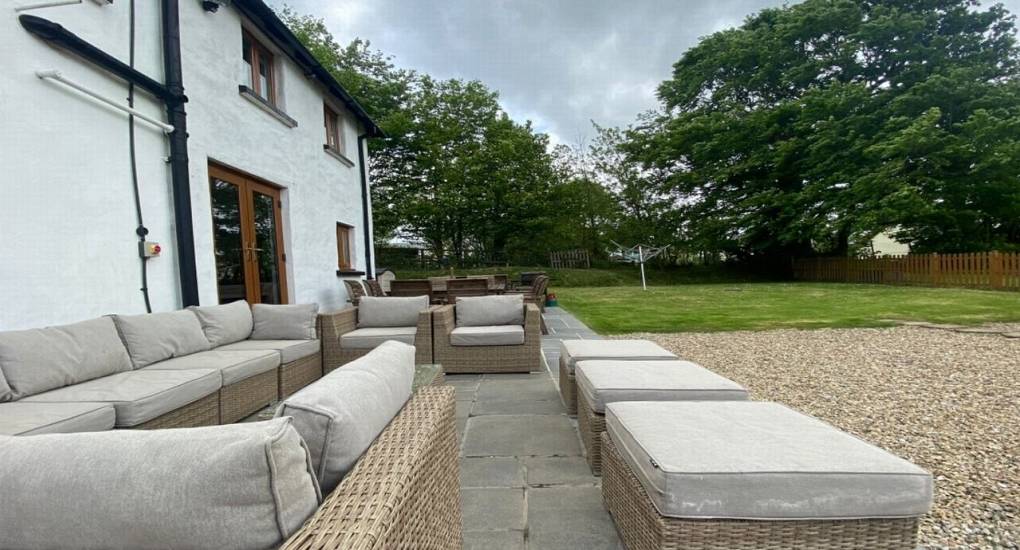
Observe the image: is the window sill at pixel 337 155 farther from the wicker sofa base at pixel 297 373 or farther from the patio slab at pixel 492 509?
the patio slab at pixel 492 509

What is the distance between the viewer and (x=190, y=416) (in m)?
2.45

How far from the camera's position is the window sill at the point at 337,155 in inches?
285

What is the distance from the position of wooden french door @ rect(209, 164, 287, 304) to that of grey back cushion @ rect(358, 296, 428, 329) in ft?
5.15

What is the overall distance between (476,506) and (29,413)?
6.55 ft

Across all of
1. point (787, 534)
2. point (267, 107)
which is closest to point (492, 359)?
point (787, 534)

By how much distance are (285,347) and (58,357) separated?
1313mm

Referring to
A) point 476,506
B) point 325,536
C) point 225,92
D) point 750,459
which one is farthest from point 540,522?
point 225,92

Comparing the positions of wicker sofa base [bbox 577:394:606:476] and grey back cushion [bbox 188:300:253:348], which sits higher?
grey back cushion [bbox 188:300:253:348]

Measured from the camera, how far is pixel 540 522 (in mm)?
Answer: 1710

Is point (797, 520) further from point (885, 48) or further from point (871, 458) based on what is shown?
point (885, 48)

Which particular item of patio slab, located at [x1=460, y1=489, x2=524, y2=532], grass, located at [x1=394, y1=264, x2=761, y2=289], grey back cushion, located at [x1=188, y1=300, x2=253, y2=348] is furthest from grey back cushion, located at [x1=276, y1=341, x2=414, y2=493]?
grass, located at [x1=394, y1=264, x2=761, y2=289]

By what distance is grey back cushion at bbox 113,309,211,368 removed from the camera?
9.23 feet

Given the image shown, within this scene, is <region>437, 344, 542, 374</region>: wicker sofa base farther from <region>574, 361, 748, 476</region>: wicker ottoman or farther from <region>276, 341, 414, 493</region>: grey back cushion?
<region>276, 341, 414, 493</region>: grey back cushion

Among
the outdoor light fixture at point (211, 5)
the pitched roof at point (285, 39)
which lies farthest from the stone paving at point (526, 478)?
the pitched roof at point (285, 39)
